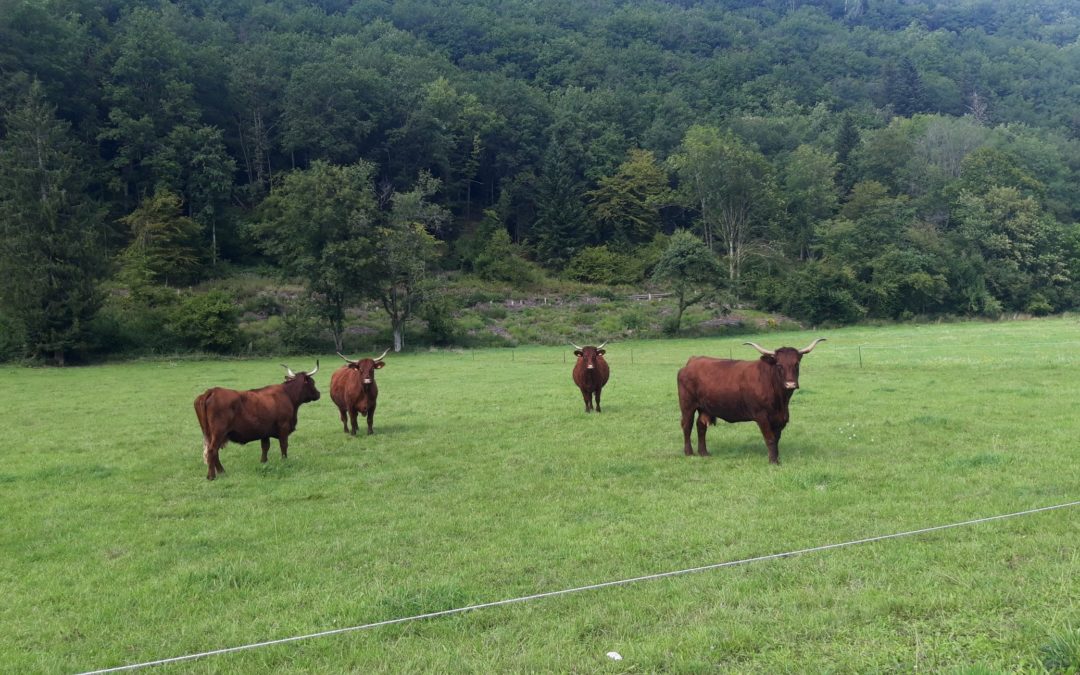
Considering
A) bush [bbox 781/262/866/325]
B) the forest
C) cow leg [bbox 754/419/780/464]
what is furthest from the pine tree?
bush [bbox 781/262/866/325]

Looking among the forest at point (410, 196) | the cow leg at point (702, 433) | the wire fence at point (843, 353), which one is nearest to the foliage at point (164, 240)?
the forest at point (410, 196)

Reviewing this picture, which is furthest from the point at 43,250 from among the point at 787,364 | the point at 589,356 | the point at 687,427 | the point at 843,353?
the point at 843,353

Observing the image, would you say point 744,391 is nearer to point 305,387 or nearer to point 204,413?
point 305,387

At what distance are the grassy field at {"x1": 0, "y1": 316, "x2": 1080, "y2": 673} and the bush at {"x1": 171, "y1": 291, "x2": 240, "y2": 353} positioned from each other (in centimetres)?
2601

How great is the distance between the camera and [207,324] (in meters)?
41.4

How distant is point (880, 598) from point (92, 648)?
6.03m

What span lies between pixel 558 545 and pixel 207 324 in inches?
1569

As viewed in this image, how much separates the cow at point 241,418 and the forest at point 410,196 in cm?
3178

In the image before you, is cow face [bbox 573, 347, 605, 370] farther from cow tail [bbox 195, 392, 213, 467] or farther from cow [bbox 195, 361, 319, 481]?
cow tail [bbox 195, 392, 213, 467]

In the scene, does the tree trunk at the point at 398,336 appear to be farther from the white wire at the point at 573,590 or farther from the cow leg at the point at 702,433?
the white wire at the point at 573,590

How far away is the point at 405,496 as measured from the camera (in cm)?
969

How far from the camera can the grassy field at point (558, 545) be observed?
4.89m

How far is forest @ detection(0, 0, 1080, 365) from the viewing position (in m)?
42.4

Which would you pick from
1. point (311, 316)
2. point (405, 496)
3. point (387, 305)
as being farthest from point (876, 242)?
point (405, 496)
